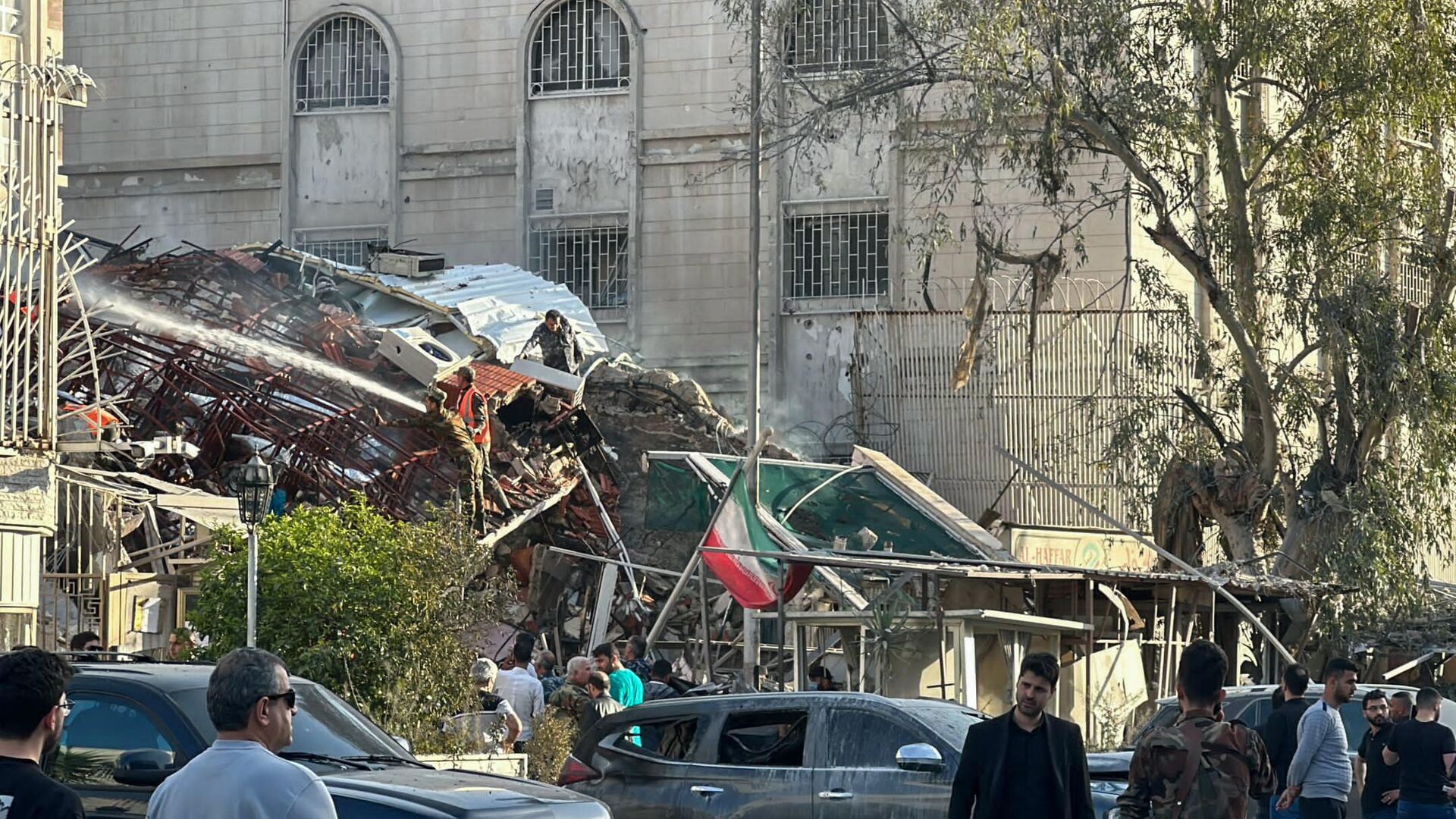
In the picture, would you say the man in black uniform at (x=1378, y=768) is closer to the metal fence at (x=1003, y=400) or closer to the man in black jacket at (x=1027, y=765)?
the man in black jacket at (x=1027, y=765)

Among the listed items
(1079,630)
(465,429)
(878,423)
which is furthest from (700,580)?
(878,423)

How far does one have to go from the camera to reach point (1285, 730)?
12539 mm

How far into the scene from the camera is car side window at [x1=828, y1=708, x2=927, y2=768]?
1202 centimetres

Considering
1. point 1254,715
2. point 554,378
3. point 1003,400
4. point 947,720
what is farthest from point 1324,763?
point 1003,400

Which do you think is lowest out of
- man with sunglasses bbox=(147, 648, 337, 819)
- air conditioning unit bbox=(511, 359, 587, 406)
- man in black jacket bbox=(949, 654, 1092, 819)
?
man in black jacket bbox=(949, 654, 1092, 819)

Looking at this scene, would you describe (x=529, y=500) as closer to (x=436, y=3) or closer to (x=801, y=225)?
(x=801, y=225)

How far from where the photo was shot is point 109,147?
3794 cm

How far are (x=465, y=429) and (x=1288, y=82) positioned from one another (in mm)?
10273

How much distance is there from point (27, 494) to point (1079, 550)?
11.0 m

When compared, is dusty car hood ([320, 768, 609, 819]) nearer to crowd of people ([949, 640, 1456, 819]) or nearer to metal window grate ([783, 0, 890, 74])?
crowd of people ([949, 640, 1456, 819])

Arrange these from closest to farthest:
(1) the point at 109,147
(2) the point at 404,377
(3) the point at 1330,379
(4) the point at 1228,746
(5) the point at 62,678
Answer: (5) the point at 62,678, (4) the point at 1228,746, (3) the point at 1330,379, (2) the point at 404,377, (1) the point at 109,147

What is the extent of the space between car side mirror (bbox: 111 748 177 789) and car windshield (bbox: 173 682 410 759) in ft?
1.15

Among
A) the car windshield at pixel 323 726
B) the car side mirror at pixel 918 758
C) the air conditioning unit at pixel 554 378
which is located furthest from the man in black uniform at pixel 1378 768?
the air conditioning unit at pixel 554 378

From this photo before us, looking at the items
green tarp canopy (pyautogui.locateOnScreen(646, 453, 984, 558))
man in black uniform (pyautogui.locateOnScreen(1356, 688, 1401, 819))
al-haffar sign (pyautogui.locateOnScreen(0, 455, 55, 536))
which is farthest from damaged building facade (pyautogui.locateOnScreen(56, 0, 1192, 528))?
man in black uniform (pyautogui.locateOnScreen(1356, 688, 1401, 819))
